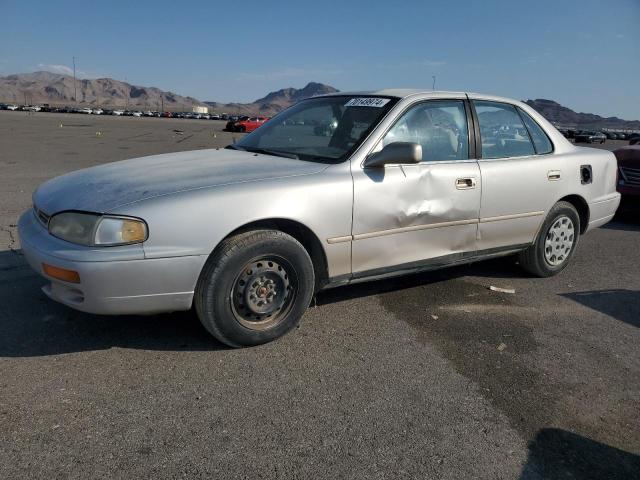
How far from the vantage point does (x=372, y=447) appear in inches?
96.0

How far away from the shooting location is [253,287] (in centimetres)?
329

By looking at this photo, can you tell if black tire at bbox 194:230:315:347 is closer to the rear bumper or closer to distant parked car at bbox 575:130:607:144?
the rear bumper

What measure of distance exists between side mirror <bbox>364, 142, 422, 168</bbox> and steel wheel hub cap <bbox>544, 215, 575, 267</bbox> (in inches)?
81.8

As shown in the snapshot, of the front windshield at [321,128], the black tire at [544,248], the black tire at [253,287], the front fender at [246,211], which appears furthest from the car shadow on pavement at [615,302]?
the black tire at [253,287]

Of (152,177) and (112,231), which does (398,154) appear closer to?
(152,177)

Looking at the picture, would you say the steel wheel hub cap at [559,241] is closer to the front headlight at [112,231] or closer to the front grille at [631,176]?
the front headlight at [112,231]

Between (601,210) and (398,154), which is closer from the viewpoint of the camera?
(398,154)

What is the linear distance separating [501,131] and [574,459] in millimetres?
2909

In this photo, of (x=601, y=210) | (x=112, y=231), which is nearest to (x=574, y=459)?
(x=112, y=231)

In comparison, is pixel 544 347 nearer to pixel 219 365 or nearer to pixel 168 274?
pixel 219 365

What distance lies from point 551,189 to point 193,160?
10.1 feet

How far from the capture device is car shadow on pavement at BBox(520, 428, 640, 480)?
234 centimetres

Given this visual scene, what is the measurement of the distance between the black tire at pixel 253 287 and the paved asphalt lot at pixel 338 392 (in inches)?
6.3

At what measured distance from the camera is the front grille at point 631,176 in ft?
26.7
